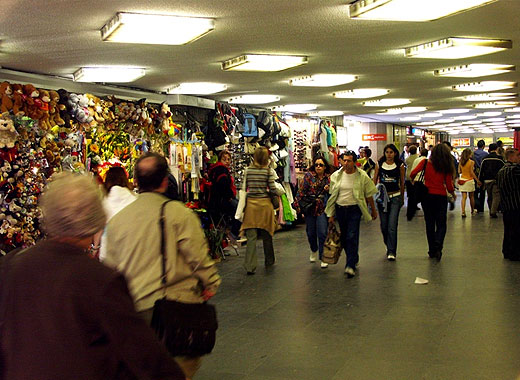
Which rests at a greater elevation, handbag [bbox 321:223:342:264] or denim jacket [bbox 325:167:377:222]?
denim jacket [bbox 325:167:377:222]

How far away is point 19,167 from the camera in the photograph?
7.58m

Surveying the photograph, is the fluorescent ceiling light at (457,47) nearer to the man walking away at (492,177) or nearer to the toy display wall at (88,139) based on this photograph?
the toy display wall at (88,139)

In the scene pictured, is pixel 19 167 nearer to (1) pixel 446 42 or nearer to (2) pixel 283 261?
(2) pixel 283 261

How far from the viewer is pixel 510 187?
965 cm

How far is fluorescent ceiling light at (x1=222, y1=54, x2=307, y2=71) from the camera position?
320 inches

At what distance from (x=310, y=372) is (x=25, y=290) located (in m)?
3.25

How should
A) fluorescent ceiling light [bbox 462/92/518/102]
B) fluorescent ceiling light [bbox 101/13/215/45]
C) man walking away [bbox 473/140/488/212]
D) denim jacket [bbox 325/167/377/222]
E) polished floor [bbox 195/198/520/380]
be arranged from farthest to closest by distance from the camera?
man walking away [bbox 473/140/488/212]
fluorescent ceiling light [bbox 462/92/518/102]
denim jacket [bbox 325/167/377/222]
fluorescent ceiling light [bbox 101/13/215/45]
polished floor [bbox 195/198/520/380]

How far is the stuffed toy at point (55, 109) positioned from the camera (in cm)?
823

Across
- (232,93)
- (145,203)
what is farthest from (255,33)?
(232,93)

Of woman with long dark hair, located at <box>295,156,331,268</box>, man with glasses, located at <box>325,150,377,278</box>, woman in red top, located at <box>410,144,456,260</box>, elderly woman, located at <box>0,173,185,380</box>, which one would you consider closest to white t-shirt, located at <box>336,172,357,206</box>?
man with glasses, located at <box>325,150,377,278</box>

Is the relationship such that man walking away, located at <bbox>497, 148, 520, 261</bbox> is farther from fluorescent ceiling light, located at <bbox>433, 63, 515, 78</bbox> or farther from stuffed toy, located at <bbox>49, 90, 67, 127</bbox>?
stuffed toy, located at <bbox>49, 90, 67, 127</bbox>

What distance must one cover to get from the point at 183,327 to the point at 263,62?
18.4 feet

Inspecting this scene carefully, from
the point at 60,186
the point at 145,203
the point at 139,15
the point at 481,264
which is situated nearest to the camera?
the point at 60,186

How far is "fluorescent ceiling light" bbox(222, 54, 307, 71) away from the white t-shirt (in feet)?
5.39
